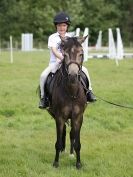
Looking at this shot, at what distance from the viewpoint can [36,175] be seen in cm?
715

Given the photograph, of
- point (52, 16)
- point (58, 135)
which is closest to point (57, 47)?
point (58, 135)

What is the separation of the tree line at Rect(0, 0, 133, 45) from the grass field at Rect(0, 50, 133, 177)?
49.9 meters

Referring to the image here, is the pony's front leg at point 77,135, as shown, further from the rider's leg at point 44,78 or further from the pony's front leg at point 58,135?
the rider's leg at point 44,78

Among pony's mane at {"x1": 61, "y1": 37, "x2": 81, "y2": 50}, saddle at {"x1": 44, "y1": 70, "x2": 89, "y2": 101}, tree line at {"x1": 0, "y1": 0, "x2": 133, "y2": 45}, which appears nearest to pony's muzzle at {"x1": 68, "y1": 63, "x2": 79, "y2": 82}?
pony's mane at {"x1": 61, "y1": 37, "x2": 81, "y2": 50}

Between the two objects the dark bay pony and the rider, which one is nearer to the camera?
the dark bay pony

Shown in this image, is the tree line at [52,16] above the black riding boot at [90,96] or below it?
above

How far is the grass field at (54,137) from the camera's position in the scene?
24.6ft

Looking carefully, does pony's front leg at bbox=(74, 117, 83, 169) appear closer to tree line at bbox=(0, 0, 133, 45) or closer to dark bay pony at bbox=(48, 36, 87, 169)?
dark bay pony at bbox=(48, 36, 87, 169)

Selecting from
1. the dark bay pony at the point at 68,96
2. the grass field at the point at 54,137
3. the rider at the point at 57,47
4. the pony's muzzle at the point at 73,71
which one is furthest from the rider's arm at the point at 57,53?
the grass field at the point at 54,137

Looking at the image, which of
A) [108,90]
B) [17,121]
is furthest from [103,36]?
[17,121]

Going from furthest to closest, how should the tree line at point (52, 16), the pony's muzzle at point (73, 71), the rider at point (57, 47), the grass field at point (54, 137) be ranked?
the tree line at point (52, 16)
the rider at point (57, 47)
the grass field at point (54, 137)
the pony's muzzle at point (73, 71)

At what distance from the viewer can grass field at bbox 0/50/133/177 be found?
295 inches

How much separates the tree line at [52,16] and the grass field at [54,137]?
49.9 metres

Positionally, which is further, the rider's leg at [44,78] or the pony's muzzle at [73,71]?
the rider's leg at [44,78]
